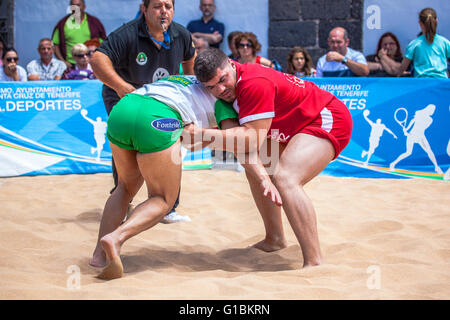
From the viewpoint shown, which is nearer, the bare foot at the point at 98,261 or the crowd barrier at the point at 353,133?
the bare foot at the point at 98,261

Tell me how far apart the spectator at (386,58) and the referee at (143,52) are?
3.66 m

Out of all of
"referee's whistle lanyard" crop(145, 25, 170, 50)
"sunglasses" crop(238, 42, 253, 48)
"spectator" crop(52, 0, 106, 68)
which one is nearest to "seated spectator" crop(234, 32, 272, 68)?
"sunglasses" crop(238, 42, 253, 48)

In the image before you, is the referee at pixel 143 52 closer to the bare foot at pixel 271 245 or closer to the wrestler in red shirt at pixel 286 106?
the bare foot at pixel 271 245

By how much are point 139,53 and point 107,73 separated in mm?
350

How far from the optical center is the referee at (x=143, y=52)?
4.11 meters

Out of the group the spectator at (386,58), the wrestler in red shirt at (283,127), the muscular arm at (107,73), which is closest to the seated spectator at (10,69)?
the muscular arm at (107,73)

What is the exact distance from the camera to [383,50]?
7.54 meters

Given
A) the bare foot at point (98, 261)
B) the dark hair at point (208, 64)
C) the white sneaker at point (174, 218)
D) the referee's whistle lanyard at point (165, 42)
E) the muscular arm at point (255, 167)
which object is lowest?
the white sneaker at point (174, 218)

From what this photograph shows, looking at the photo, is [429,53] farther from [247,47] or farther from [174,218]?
[174,218]

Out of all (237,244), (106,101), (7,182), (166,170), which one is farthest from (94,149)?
(166,170)

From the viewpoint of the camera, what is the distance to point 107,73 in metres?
4.09

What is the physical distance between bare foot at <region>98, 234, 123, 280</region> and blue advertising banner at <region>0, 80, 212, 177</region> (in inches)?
145

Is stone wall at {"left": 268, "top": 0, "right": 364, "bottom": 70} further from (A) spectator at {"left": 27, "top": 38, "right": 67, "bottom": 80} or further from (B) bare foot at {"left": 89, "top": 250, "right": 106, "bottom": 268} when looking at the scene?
(B) bare foot at {"left": 89, "top": 250, "right": 106, "bottom": 268}

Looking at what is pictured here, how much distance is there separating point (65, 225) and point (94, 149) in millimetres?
2338
